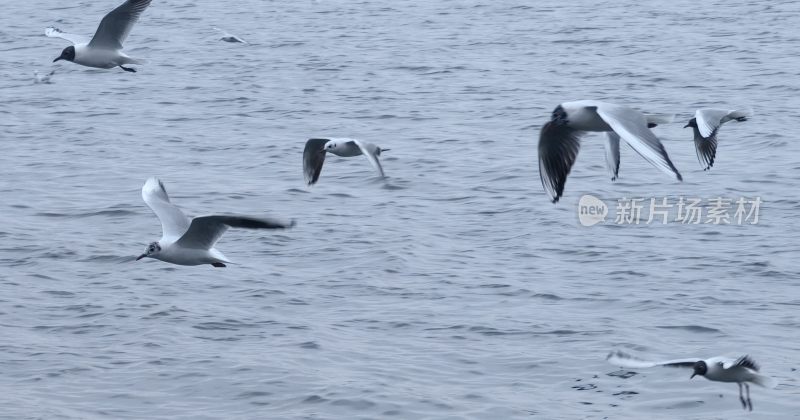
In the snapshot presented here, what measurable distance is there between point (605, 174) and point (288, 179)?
4745 millimetres

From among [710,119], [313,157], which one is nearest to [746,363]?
[710,119]

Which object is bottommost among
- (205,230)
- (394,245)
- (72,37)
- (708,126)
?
(394,245)

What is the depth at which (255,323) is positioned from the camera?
1667 centimetres

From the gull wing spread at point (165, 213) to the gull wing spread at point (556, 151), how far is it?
134 inches

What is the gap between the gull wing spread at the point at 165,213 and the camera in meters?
14.1

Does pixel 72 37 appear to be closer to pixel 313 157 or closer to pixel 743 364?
pixel 313 157

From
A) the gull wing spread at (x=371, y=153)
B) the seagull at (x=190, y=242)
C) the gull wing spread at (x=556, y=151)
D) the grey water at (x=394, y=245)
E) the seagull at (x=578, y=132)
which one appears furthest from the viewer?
the gull wing spread at (x=371, y=153)

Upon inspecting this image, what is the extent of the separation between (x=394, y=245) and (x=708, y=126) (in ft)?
17.0

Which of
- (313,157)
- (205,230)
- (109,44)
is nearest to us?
(205,230)

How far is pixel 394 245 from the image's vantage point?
64.6ft

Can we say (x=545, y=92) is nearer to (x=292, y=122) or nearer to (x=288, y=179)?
(x=292, y=122)

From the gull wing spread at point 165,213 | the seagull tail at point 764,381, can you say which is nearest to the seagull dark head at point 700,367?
the seagull tail at point 764,381

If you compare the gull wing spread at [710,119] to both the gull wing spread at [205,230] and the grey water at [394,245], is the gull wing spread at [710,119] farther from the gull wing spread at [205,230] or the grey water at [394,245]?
the gull wing spread at [205,230]

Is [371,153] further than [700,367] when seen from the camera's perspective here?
Yes
